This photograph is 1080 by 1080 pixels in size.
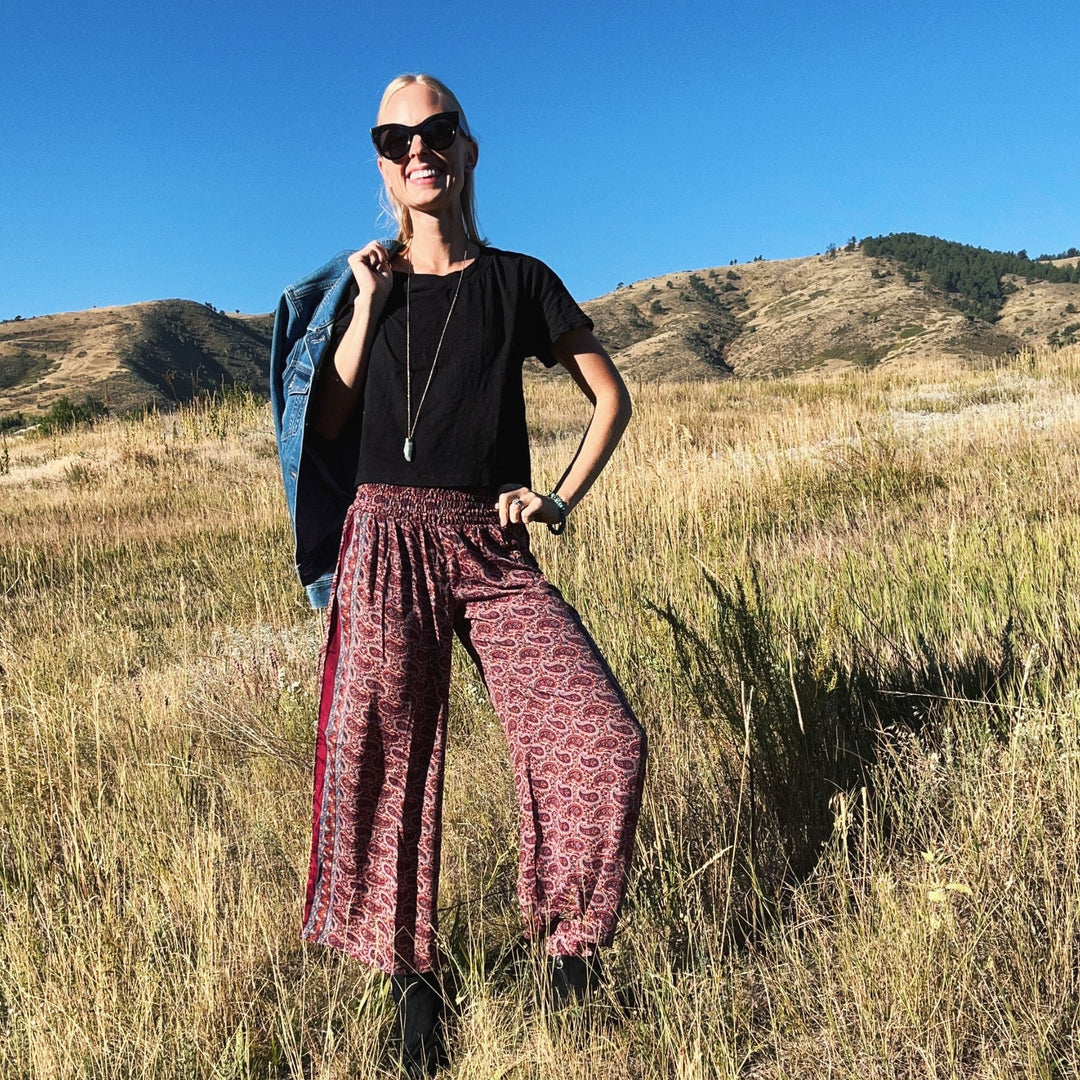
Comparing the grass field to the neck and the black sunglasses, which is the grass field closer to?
the neck

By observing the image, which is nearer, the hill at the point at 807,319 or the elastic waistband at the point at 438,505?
the elastic waistband at the point at 438,505

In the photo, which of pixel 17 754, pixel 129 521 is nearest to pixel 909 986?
pixel 17 754

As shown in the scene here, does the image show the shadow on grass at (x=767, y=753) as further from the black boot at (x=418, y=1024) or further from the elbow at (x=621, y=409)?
the elbow at (x=621, y=409)

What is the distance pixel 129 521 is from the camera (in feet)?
31.9

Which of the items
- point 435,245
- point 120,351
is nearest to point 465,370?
point 435,245

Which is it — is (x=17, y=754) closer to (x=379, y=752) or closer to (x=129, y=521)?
(x=379, y=752)

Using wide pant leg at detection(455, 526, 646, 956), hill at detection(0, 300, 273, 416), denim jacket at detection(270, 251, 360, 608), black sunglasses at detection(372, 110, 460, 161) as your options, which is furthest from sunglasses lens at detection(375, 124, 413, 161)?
hill at detection(0, 300, 273, 416)

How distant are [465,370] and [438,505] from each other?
0.97 ft

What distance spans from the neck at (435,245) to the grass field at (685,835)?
1.17m

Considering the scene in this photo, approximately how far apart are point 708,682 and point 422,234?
1.52m

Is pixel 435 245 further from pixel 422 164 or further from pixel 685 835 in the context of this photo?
pixel 685 835

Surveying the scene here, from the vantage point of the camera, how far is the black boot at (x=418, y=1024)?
1859 mm

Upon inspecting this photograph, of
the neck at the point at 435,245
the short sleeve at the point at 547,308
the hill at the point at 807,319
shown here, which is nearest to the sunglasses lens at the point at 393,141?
the neck at the point at 435,245

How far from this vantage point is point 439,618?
6.20 feet
